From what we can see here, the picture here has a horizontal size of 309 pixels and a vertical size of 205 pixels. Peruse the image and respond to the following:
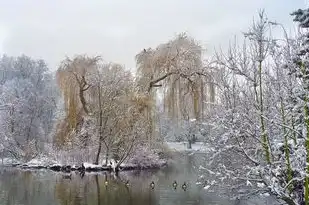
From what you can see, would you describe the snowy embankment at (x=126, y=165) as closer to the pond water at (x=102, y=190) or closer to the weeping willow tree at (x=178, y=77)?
the pond water at (x=102, y=190)

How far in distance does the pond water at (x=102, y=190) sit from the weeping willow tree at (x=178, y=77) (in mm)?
3161

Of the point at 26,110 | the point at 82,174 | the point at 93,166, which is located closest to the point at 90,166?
the point at 93,166

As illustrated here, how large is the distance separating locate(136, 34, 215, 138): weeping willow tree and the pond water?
316cm

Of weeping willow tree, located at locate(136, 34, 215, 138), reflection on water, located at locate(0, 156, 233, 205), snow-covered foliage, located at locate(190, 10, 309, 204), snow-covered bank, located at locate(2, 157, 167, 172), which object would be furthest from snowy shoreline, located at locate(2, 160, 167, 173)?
snow-covered foliage, located at locate(190, 10, 309, 204)

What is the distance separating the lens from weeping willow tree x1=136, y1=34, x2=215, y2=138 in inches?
800

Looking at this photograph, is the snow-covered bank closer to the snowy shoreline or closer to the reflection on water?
the snowy shoreline

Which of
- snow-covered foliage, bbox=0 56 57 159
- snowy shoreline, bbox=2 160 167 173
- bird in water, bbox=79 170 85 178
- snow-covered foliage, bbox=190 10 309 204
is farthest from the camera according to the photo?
snow-covered foliage, bbox=0 56 57 159

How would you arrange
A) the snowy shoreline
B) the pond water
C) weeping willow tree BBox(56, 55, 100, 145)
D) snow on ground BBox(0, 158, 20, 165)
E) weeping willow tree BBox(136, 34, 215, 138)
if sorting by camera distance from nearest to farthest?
the pond water → weeping willow tree BBox(136, 34, 215, 138) → the snowy shoreline → weeping willow tree BBox(56, 55, 100, 145) → snow on ground BBox(0, 158, 20, 165)

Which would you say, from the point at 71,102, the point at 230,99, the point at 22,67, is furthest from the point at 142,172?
the point at 22,67

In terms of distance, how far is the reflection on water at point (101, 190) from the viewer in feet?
45.5

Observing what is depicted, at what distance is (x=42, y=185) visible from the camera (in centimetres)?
1766

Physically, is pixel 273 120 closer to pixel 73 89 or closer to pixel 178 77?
pixel 178 77

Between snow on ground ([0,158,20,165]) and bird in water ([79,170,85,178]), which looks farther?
snow on ground ([0,158,20,165])

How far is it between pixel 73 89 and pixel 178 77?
6356mm
